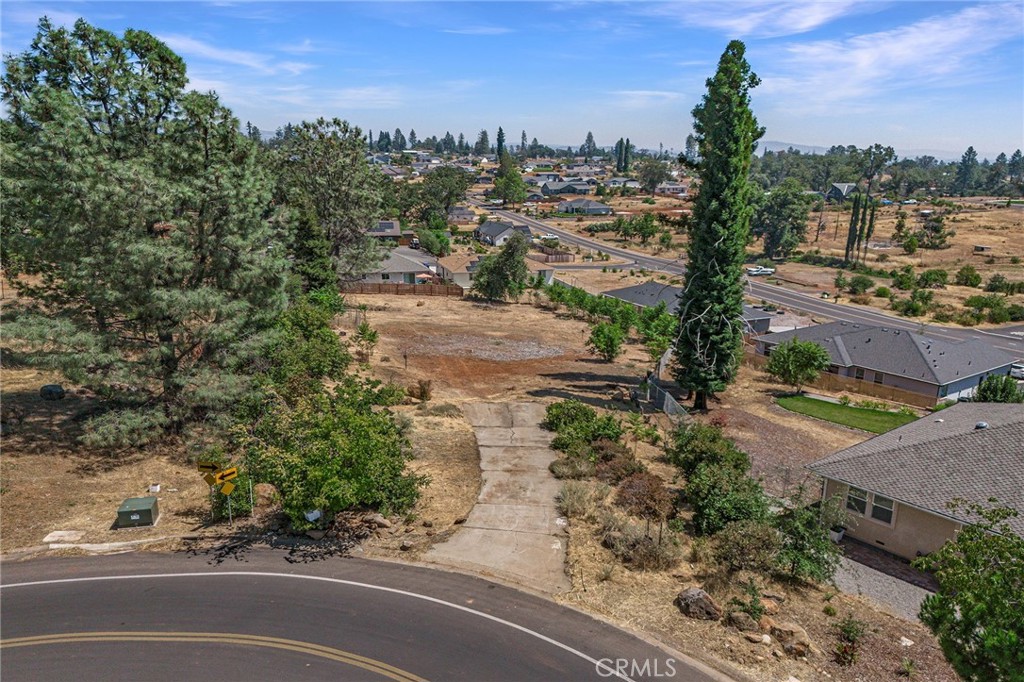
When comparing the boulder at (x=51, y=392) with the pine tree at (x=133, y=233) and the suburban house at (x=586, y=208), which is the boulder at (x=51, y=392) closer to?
the pine tree at (x=133, y=233)

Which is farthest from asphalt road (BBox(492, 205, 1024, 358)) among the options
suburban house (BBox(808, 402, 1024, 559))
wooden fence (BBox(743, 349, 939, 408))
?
suburban house (BBox(808, 402, 1024, 559))

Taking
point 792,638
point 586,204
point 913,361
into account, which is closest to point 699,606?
point 792,638

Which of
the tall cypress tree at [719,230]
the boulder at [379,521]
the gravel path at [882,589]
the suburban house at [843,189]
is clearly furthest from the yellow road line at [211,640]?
the suburban house at [843,189]

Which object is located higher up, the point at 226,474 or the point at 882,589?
the point at 226,474

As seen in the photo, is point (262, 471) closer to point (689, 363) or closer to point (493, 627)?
point (493, 627)

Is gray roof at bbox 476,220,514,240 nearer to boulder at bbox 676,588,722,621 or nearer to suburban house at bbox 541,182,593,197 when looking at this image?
suburban house at bbox 541,182,593,197

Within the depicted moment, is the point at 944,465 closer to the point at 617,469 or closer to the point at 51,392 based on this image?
the point at 617,469
